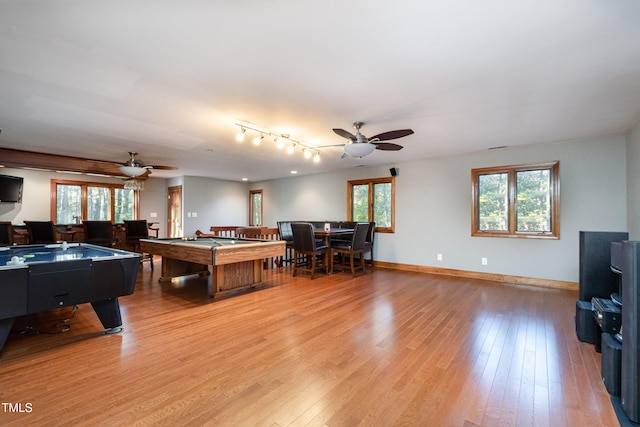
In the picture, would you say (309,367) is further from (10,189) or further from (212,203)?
(10,189)

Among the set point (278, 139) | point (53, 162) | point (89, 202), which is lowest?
point (89, 202)

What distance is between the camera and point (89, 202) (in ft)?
23.7

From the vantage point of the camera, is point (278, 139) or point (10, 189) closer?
point (278, 139)

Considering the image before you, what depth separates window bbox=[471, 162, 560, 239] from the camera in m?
4.51

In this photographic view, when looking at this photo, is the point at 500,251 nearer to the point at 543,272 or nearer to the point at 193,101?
the point at 543,272

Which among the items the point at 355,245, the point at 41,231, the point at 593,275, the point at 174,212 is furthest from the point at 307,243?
the point at 174,212

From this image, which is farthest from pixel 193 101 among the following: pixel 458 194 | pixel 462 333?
pixel 458 194

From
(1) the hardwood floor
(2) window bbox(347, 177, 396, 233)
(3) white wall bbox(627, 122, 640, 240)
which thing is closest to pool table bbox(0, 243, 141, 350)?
(1) the hardwood floor

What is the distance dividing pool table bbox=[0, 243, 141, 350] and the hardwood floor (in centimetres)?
32

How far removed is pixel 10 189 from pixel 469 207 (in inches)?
376

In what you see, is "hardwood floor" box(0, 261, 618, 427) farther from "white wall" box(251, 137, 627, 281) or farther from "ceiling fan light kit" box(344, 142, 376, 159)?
"ceiling fan light kit" box(344, 142, 376, 159)

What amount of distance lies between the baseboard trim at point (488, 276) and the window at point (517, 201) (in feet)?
2.43

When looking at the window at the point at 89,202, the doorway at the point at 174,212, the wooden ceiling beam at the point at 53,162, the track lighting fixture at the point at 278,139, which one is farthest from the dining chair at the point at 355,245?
the window at the point at 89,202

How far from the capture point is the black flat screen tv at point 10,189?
5.74m
